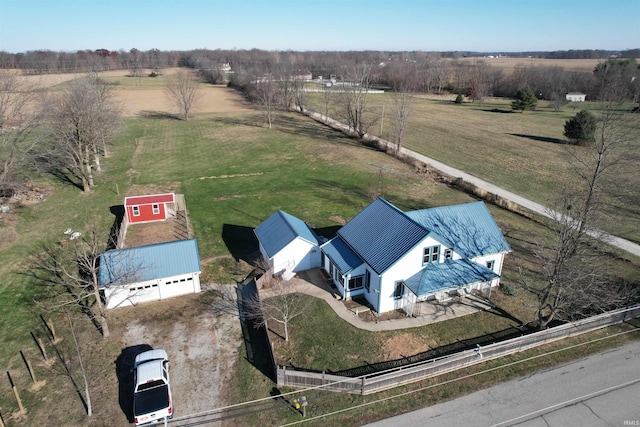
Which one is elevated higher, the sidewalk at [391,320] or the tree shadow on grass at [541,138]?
the tree shadow on grass at [541,138]

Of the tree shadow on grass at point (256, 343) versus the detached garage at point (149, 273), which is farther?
the detached garage at point (149, 273)

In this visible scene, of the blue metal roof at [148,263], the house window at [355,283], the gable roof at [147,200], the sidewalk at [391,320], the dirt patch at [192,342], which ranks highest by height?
the gable roof at [147,200]

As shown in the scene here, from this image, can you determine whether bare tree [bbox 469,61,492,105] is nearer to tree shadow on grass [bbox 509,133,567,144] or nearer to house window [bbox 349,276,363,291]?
tree shadow on grass [bbox 509,133,567,144]

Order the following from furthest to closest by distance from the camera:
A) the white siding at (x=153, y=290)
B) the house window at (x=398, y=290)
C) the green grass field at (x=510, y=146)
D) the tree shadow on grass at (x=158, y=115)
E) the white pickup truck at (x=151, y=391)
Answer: the tree shadow on grass at (x=158, y=115)
the green grass field at (x=510, y=146)
the white siding at (x=153, y=290)
the house window at (x=398, y=290)
the white pickup truck at (x=151, y=391)

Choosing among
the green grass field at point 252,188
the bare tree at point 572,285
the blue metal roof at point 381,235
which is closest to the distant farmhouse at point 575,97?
the green grass field at point 252,188

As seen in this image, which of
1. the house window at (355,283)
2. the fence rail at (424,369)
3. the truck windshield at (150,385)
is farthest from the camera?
the house window at (355,283)

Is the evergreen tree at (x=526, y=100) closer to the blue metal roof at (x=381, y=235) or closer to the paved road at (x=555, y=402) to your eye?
the blue metal roof at (x=381, y=235)

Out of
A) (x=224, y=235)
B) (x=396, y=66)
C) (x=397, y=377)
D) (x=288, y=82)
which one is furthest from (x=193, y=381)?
(x=396, y=66)
